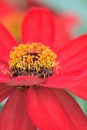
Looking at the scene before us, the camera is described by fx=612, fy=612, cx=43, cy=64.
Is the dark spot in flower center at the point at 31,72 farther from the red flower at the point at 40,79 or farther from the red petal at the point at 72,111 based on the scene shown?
the red petal at the point at 72,111

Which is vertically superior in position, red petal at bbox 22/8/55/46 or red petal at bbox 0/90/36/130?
red petal at bbox 22/8/55/46

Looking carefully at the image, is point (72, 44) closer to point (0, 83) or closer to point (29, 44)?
point (29, 44)

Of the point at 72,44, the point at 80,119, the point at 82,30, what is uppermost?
the point at 82,30

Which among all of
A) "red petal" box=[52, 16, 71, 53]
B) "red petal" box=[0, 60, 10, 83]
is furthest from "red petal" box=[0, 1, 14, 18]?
"red petal" box=[0, 60, 10, 83]

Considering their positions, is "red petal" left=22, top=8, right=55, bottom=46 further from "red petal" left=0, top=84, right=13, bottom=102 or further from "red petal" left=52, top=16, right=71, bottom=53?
"red petal" left=0, top=84, right=13, bottom=102

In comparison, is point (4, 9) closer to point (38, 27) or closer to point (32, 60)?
point (38, 27)

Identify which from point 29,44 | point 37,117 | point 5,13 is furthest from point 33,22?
point 5,13
